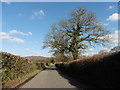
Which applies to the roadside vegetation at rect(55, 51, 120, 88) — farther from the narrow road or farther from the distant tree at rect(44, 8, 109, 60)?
the distant tree at rect(44, 8, 109, 60)

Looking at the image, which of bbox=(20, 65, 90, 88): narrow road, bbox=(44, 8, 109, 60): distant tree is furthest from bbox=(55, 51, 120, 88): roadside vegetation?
bbox=(44, 8, 109, 60): distant tree

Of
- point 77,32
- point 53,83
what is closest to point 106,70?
point 53,83

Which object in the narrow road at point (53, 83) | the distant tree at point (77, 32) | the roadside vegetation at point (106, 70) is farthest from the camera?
the distant tree at point (77, 32)

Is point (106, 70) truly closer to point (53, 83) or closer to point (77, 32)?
point (53, 83)

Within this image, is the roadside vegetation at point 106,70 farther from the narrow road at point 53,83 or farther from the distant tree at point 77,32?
the distant tree at point 77,32

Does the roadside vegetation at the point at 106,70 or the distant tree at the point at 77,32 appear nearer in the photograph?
the roadside vegetation at the point at 106,70

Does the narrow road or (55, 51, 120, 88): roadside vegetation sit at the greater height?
(55, 51, 120, 88): roadside vegetation

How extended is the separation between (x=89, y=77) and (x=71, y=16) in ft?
61.4

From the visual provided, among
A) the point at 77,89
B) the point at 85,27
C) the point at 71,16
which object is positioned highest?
the point at 71,16

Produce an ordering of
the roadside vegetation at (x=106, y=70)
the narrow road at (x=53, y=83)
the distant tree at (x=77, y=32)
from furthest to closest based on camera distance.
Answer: the distant tree at (x=77, y=32) → the narrow road at (x=53, y=83) → the roadside vegetation at (x=106, y=70)

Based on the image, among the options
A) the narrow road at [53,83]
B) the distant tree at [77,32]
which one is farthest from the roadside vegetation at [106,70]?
the distant tree at [77,32]

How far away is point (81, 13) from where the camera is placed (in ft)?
83.3

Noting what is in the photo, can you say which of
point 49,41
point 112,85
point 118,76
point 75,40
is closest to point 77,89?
point 112,85

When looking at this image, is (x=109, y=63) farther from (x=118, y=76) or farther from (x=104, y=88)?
(x=104, y=88)
